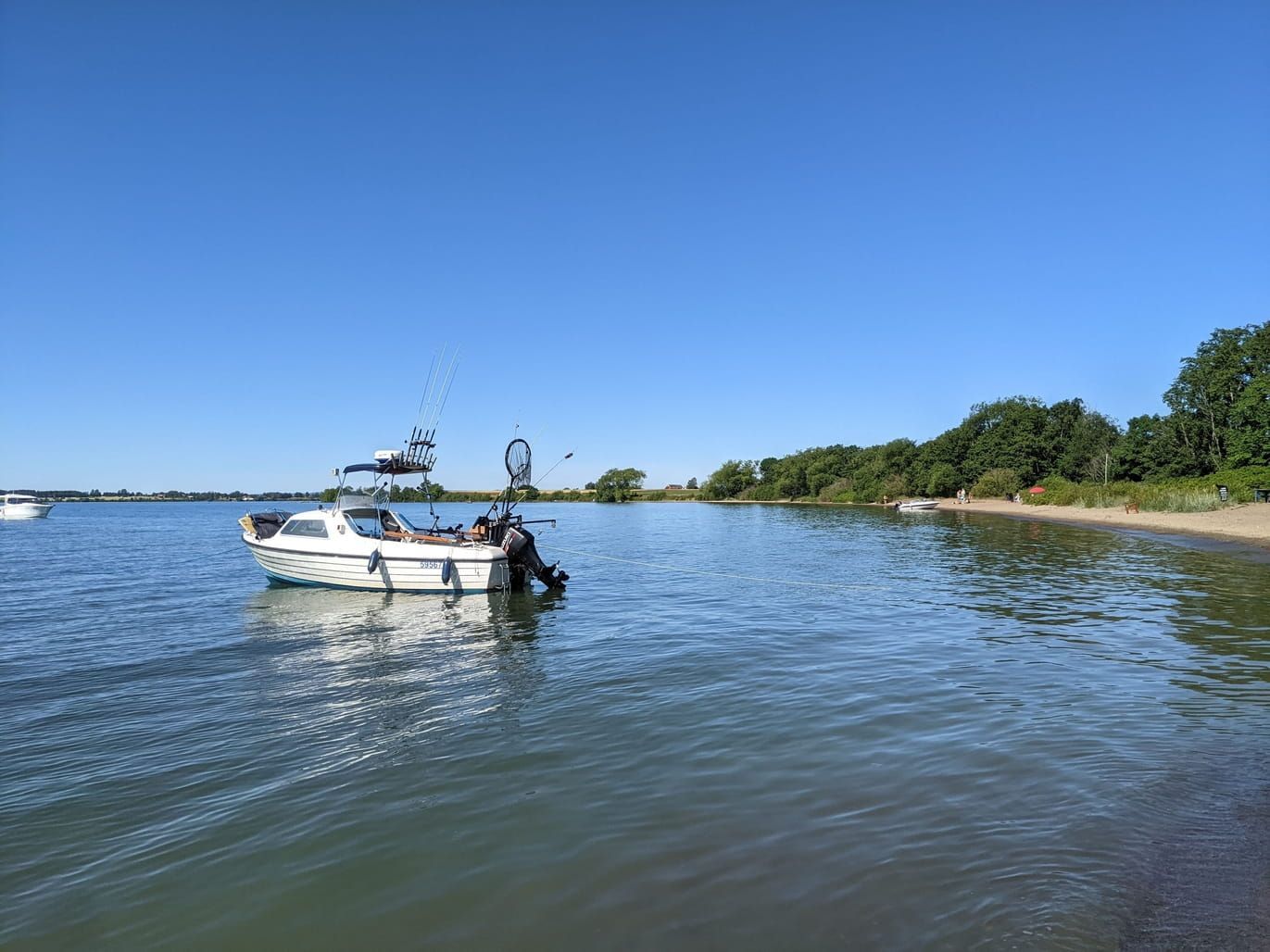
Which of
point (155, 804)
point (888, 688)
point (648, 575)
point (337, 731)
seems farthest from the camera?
point (648, 575)

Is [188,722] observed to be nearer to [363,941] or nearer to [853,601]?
[363,941]

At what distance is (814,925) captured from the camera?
443cm

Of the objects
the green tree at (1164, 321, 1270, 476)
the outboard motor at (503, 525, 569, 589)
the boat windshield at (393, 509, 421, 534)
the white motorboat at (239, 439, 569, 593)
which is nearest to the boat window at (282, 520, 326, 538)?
the white motorboat at (239, 439, 569, 593)

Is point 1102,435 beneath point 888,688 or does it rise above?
above

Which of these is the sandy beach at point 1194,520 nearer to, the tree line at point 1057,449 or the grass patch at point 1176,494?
the grass patch at point 1176,494

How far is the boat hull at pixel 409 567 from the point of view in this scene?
20266 millimetres

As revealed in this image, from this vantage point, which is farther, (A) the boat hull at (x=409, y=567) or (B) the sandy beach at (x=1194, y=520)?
(B) the sandy beach at (x=1194, y=520)

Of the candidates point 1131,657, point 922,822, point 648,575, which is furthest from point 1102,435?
point 922,822

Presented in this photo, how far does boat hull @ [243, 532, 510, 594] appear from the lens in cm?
2027

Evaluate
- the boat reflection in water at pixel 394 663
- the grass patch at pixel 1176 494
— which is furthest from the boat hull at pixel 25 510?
the grass patch at pixel 1176 494

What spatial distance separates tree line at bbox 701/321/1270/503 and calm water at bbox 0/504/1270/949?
65.9 m

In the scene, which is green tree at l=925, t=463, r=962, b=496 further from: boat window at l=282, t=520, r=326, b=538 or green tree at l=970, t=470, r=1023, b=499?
boat window at l=282, t=520, r=326, b=538

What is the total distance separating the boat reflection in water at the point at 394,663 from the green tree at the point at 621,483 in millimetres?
164889

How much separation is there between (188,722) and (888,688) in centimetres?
980
